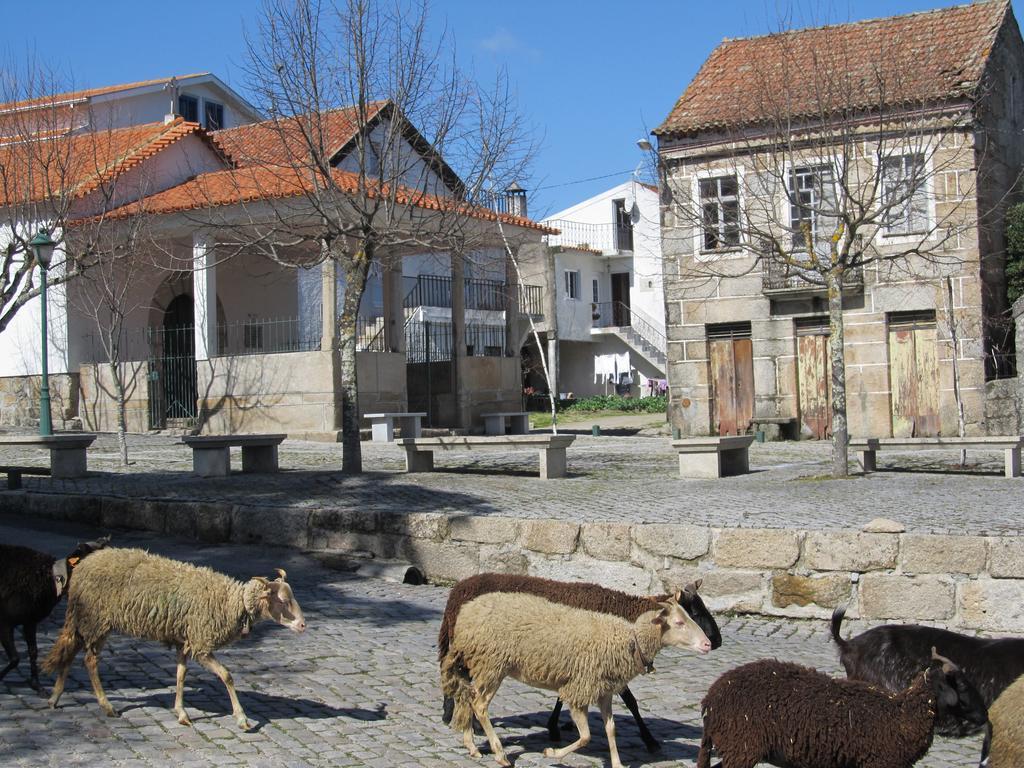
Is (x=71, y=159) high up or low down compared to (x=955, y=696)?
up

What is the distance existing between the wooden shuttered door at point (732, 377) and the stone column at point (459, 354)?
202 inches

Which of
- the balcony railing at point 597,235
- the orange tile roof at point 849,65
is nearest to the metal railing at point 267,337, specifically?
the orange tile roof at point 849,65

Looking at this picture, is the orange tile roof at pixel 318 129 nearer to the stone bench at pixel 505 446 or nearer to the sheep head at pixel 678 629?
the stone bench at pixel 505 446

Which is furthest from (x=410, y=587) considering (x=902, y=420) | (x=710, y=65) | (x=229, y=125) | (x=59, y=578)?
(x=229, y=125)

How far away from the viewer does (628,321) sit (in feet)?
154

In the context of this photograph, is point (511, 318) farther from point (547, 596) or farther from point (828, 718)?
point (828, 718)

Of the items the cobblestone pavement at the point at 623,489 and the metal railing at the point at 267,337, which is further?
the metal railing at the point at 267,337

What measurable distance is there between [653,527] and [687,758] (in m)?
3.99

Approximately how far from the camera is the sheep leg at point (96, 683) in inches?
230

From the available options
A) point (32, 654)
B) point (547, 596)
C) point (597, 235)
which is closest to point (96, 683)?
point (32, 654)

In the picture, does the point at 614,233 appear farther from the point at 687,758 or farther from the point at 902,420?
the point at 687,758

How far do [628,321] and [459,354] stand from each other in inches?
882

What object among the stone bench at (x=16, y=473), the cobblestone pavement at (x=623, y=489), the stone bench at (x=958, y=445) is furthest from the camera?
the stone bench at (x=16, y=473)

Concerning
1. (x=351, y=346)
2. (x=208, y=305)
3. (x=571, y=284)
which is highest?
(x=571, y=284)
